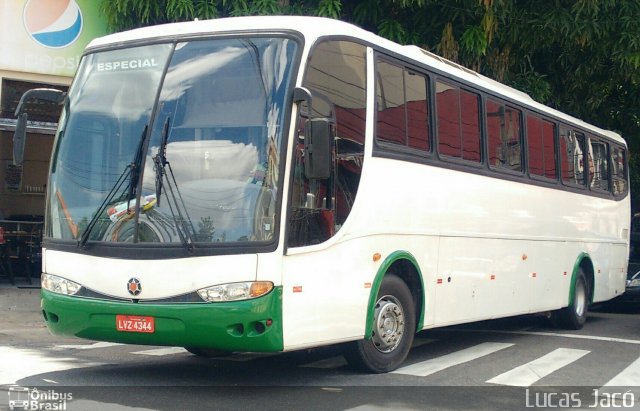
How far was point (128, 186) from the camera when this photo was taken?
743cm

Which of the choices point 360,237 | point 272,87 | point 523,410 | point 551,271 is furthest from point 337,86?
point 551,271

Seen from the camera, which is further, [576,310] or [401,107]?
[576,310]

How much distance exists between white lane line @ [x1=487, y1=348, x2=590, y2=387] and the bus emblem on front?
3.57 meters

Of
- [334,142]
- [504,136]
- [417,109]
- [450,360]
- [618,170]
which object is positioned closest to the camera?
[334,142]

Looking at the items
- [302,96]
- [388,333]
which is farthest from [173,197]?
[388,333]

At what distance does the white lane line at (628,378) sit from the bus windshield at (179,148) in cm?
406

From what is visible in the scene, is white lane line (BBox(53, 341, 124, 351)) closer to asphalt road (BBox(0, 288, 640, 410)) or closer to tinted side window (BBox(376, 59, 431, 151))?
asphalt road (BBox(0, 288, 640, 410))

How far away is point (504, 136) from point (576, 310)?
415 cm

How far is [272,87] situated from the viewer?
7410 mm

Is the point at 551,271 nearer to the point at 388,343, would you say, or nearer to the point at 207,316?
the point at 388,343

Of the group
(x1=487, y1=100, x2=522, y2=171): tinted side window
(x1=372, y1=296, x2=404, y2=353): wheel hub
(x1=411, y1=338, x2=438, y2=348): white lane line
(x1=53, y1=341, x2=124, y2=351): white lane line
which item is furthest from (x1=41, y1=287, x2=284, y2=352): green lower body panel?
(x1=487, y1=100, x2=522, y2=171): tinted side window

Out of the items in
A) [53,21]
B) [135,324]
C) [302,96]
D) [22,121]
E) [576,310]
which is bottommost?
[576,310]

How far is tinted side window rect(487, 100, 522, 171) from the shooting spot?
11.0 m

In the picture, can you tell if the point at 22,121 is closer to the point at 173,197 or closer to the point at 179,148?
the point at 179,148
